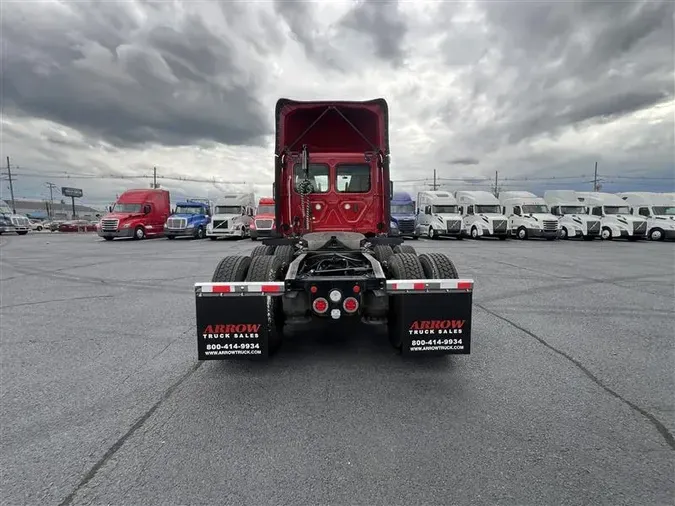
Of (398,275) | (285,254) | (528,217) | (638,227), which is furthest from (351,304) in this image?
(638,227)

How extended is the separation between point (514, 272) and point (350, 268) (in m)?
7.89

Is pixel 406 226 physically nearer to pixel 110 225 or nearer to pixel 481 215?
pixel 481 215

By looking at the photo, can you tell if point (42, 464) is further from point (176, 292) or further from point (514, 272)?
point (514, 272)

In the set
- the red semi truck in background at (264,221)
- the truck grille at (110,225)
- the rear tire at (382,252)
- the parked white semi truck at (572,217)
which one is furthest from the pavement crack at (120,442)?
the parked white semi truck at (572,217)

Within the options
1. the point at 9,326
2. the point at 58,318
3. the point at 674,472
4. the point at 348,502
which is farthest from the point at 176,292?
the point at 674,472

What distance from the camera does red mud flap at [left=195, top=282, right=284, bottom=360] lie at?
3535mm

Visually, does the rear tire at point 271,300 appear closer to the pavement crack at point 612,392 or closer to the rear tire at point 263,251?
the rear tire at point 263,251

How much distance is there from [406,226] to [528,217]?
7881mm

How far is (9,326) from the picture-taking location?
5.38 m

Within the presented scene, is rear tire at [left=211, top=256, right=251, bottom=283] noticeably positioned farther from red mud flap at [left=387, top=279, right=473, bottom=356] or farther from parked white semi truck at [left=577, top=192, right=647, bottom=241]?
parked white semi truck at [left=577, top=192, right=647, bottom=241]

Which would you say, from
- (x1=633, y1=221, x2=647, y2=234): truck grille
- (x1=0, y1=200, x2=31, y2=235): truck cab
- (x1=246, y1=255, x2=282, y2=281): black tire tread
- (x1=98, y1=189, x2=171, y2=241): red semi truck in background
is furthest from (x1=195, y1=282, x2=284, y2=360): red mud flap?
(x1=0, y1=200, x2=31, y2=235): truck cab

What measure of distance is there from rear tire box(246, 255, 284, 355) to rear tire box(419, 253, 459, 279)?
1752 mm

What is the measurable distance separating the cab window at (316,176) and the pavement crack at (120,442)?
405cm

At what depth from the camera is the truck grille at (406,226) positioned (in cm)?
2369
